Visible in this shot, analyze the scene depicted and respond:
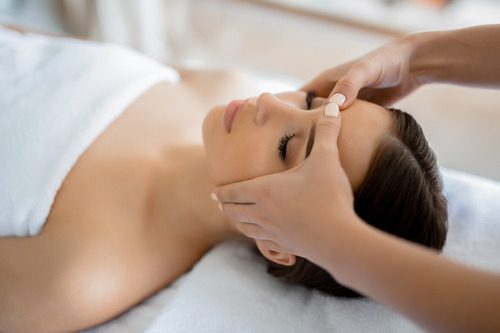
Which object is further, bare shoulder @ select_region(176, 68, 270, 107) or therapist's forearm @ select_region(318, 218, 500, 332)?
bare shoulder @ select_region(176, 68, 270, 107)

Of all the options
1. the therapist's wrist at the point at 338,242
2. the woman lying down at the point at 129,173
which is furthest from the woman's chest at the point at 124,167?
the therapist's wrist at the point at 338,242

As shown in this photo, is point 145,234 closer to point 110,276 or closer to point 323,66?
point 110,276

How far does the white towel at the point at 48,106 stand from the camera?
44.7 inches

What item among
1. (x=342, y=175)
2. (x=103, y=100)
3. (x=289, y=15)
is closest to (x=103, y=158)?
(x=103, y=100)

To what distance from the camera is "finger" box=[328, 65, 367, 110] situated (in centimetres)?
101

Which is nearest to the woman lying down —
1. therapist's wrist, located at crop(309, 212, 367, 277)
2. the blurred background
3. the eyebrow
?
the eyebrow

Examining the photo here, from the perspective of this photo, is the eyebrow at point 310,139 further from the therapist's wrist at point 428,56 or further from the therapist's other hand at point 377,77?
the therapist's wrist at point 428,56

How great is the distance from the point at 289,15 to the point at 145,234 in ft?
3.57

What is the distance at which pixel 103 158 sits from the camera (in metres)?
1.23

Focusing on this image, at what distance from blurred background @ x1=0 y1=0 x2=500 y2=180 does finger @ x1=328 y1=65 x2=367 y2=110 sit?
2.33ft

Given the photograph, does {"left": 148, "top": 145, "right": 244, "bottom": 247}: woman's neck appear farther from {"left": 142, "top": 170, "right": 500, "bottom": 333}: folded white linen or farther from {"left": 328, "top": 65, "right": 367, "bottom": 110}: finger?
{"left": 328, "top": 65, "right": 367, "bottom": 110}: finger

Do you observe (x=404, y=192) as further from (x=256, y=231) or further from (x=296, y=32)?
(x=296, y=32)

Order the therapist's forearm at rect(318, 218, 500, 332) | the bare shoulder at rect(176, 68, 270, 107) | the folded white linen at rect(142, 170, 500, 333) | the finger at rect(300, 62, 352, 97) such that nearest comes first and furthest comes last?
the therapist's forearm at rect(318, 218, 500, 332), the folded white linen at rect(142, 170, 500, 333), the finger at rect(300, 62, 352, 97), the bare shoulder at rect(176, 68, 270, 107)

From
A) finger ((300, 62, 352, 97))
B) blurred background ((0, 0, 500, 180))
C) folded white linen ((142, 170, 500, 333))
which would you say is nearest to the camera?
folded white linen ((142, 170, 500, 333))
